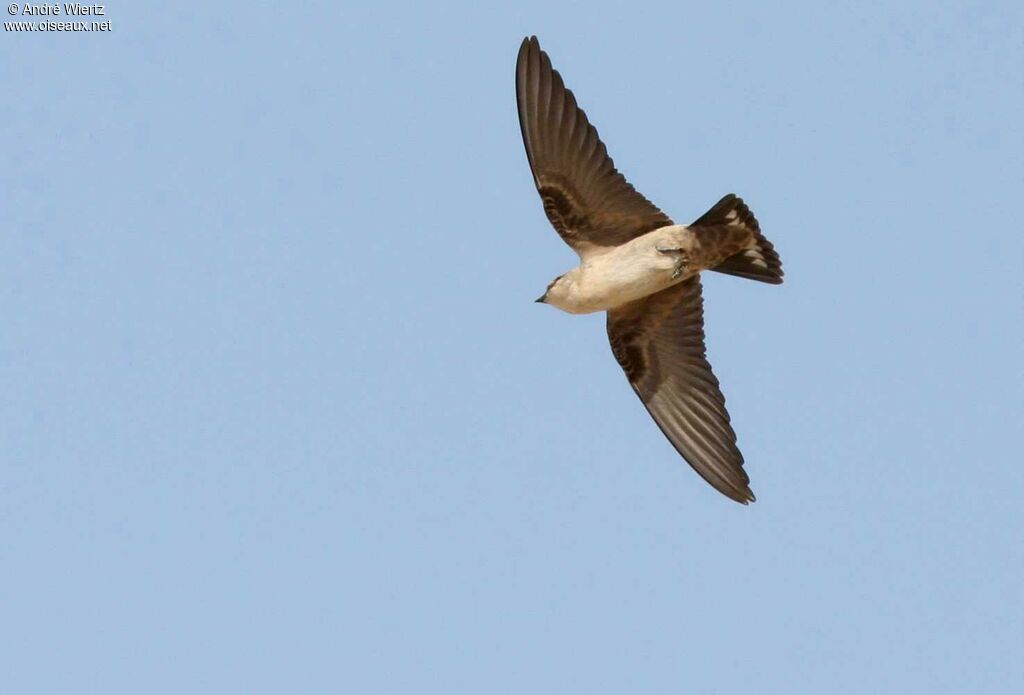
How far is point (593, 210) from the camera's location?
39.5ft

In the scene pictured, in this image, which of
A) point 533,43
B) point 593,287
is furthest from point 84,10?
point 593,287

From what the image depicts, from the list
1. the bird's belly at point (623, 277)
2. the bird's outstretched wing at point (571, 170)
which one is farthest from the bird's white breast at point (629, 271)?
the bird's outstretched wing at point (571, 170)

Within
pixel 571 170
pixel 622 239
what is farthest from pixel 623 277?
pixel 571 170

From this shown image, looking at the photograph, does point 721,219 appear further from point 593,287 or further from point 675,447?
point 675,447

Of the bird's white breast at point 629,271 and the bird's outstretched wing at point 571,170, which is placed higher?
the bird's outstretched wing at point 571,170

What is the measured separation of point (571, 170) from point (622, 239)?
1.79ft

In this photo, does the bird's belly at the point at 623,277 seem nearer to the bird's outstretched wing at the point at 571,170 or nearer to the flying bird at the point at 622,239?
the flying bird at the point at 622,239

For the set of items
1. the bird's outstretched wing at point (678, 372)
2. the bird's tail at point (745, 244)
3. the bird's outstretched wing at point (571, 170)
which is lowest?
the bird's outstretched wing at point (678, 372)

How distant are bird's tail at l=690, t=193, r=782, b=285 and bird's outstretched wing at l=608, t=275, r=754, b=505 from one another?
0.68 m

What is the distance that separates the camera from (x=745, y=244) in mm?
11742

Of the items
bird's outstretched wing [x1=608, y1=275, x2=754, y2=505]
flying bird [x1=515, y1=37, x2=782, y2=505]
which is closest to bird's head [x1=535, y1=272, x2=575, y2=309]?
flying bird [x1=515, y1=37, x2=782, y2=505]

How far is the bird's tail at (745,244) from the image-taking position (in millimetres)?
11594

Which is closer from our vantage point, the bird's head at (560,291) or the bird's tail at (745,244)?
the bird's tail at (745,244)

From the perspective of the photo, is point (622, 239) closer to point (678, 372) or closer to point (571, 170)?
point (571, 170)
